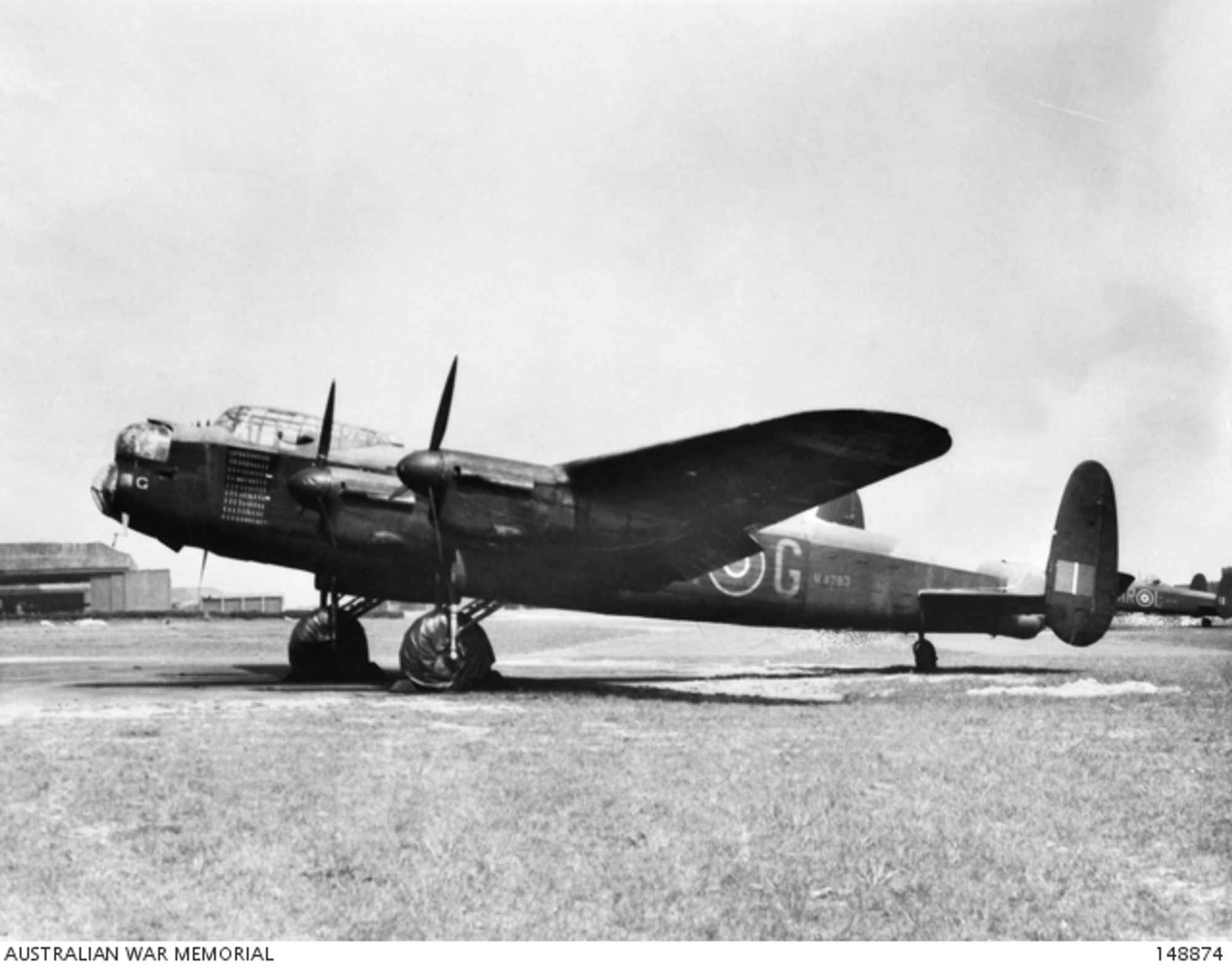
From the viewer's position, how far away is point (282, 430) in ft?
43.1

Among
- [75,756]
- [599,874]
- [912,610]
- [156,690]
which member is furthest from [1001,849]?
[912,610]

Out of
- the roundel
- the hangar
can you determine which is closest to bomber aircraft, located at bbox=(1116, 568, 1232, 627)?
the roundel

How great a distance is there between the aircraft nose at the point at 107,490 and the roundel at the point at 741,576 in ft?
26.4

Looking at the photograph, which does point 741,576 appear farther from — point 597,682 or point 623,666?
point 623,666

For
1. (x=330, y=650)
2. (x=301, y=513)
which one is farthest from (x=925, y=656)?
(x=301, y=513)

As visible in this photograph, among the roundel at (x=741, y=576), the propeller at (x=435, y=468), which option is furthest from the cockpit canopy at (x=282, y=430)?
the roundel at (x=741, y=576)

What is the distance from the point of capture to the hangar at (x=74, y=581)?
61281 millimetres

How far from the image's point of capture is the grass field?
4.27 metres

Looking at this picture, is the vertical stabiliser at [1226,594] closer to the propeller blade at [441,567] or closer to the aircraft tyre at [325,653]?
the aircraft tyre at [325,653]

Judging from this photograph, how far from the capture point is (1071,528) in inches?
627

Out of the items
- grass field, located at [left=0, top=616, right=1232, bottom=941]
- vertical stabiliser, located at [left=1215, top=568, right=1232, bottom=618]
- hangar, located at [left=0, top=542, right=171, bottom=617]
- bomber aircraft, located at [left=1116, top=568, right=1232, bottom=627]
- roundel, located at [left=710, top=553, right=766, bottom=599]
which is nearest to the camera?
grass field, located at [left=0, top=616, right=1232, bottom=941]

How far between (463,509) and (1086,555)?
9942 millimetres

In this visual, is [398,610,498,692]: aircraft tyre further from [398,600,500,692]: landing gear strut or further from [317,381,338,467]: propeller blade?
[317,381,338,467]: propeller blade

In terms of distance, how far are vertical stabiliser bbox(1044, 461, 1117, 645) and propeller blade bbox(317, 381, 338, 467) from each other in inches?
427
